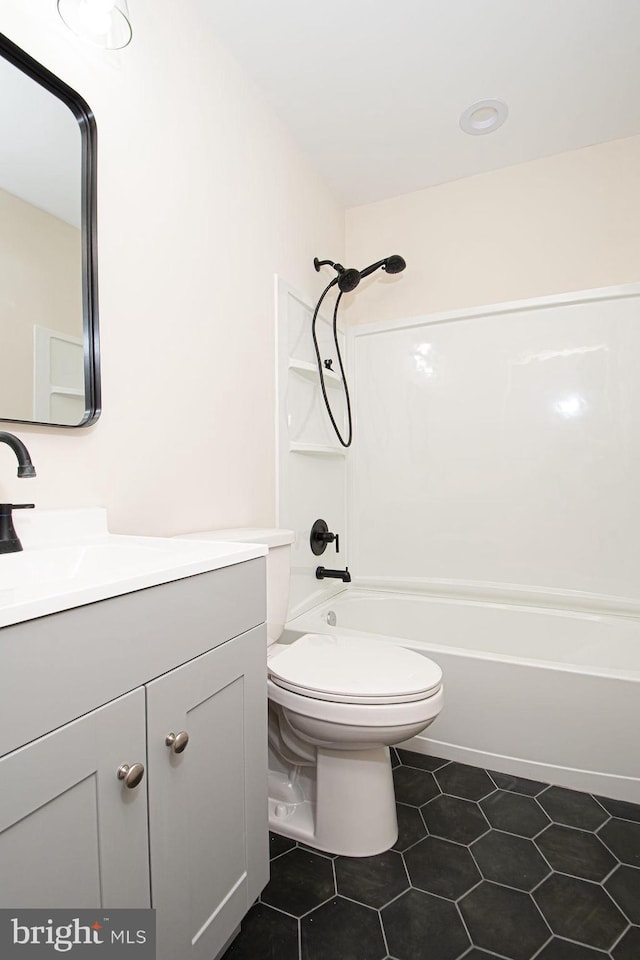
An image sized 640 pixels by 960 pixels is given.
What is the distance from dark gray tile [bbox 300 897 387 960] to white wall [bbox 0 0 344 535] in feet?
3.28

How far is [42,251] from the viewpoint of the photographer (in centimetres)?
106

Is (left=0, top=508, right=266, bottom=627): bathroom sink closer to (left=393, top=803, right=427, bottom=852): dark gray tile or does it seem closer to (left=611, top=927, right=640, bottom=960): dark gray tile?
(left=393, top=803, right=427, bottom=852): dark gray tile

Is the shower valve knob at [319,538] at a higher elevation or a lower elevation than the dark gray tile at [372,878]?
higher

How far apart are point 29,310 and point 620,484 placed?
7.47 ft

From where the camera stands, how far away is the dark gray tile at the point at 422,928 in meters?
1.03

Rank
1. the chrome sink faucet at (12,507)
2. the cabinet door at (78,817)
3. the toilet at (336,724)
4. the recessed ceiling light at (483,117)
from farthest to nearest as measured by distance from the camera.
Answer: the recessed ceiling light at (483,117), the toilet at (336,724), the chrome sink faucet at (12,507), the cabinet door at (78,817)

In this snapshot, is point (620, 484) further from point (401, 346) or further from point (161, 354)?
point (161, 354)

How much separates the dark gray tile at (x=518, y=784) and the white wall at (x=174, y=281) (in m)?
1.21

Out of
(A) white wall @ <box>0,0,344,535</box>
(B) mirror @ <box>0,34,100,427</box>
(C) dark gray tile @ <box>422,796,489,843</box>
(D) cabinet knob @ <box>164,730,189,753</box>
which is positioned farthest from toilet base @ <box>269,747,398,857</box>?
(B) mirror @ <box>0,34,100,427</box>

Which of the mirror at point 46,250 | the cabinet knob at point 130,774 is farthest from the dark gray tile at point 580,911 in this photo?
the mirror at point 46,250

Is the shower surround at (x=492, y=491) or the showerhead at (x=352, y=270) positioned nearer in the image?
the shower surround at (x=492, y=491)

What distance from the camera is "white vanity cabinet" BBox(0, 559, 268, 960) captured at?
0.56 m

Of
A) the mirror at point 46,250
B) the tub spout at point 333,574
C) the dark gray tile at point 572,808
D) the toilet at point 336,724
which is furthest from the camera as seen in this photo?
the tub spout at point 333,574

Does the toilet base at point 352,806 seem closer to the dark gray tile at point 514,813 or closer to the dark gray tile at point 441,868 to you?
the dark gray tile at point 441,868
